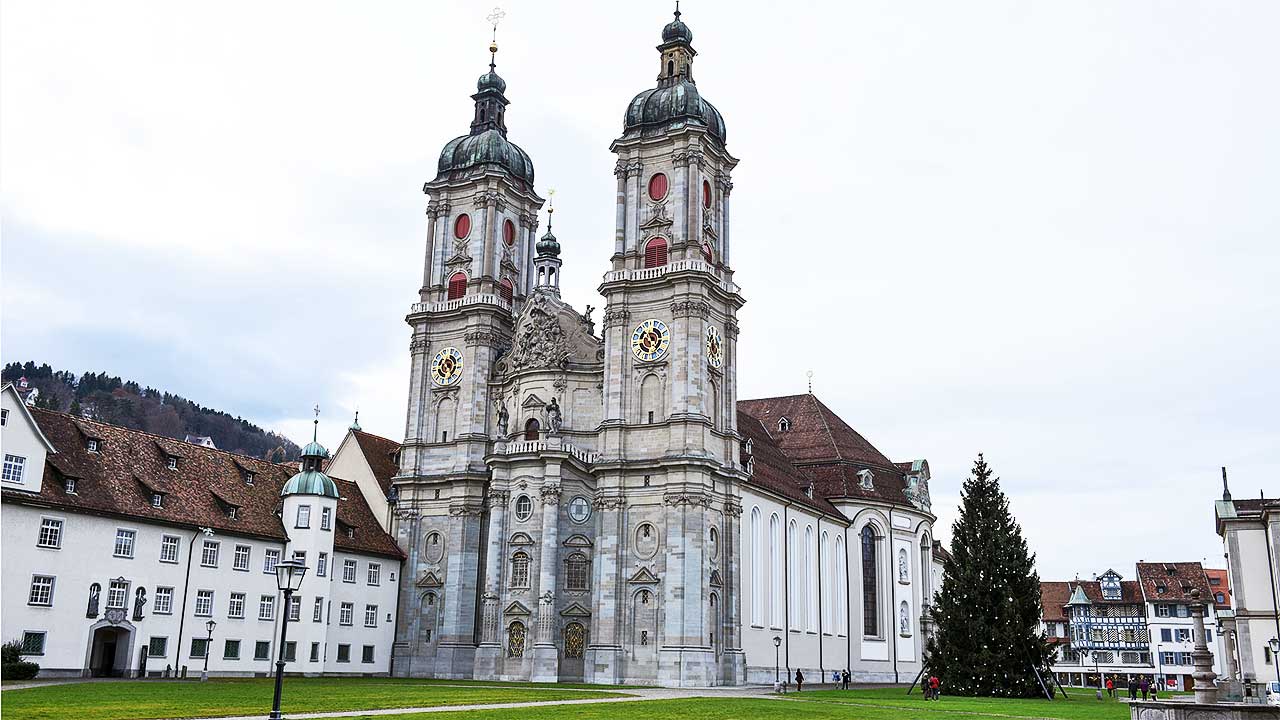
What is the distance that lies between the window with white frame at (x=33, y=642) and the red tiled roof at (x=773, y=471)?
123 feet

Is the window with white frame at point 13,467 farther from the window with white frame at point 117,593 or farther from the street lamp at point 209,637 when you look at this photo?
the street lamp at point 209,637

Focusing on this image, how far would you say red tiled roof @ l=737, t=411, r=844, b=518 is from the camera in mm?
72062

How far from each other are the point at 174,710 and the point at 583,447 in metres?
38.4

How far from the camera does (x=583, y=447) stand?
218ft

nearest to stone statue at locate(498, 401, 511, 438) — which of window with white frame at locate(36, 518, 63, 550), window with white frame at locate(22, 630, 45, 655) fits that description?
window with white frame at locate(36, 518, 63, 550)

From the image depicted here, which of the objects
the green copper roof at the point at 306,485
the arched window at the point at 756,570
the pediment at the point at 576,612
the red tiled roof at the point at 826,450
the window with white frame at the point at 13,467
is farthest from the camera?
the red tiled roof at the point at 826,450

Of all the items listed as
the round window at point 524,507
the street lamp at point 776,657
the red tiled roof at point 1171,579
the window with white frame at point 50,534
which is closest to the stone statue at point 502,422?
the round window at point 524,507

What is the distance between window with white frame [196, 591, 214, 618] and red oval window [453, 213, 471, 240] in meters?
29.2

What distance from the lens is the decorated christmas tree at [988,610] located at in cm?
5281

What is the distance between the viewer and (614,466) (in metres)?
63.1

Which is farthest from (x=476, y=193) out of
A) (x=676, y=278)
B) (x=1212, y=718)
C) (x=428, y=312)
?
(x=1212, y=718)

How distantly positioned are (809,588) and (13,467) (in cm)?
4827

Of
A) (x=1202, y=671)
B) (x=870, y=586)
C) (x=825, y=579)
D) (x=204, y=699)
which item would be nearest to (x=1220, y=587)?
(x=870, y=586)

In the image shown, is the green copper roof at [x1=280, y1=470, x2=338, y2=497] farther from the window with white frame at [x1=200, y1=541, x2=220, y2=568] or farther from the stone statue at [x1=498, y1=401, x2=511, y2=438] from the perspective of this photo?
the stone statue at [x1=498, y1=401, x2=511, y2=438]
